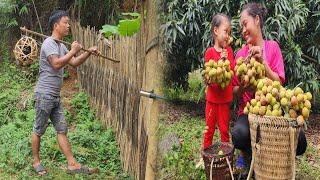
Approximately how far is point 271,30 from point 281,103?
8.59 ft

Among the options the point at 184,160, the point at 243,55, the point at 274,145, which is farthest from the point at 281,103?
the point at 184,160

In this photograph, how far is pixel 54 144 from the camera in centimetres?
585

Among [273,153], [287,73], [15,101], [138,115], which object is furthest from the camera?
[15,101]

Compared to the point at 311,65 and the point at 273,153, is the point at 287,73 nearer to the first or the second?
the point at 311,65

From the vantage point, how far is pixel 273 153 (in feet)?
10.8

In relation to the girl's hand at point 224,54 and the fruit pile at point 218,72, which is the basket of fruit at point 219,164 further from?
the girl's hand at point 224,54

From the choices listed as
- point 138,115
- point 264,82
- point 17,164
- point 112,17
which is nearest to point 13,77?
point 112,17

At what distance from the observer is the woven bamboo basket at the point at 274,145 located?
3.20m

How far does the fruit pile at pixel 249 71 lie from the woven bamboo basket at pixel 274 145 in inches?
12.6

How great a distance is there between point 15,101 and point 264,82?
5655 mm

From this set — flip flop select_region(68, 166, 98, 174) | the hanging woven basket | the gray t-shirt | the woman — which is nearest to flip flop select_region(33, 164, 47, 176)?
flip flop select_region(68, 166, 98, 174)

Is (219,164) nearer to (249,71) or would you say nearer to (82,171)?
(249,71)

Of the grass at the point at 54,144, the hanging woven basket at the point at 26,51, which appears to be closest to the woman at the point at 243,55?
the grass at the point at 54,144

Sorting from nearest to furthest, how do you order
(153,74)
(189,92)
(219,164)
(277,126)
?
(277,126), (153,74), (219,164), (189,92)
